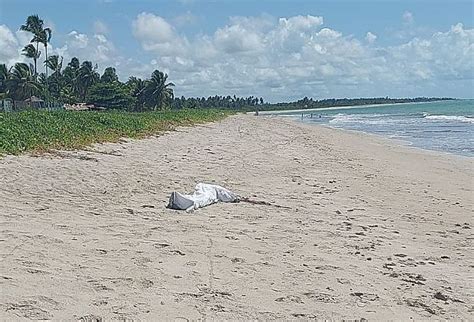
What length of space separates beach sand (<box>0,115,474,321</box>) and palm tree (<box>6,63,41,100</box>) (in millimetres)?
58095

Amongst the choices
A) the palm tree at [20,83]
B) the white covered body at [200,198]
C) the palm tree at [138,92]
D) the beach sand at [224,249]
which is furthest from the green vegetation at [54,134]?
the palm tree at [138,92]

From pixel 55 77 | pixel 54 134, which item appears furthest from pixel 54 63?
pixel 54 134

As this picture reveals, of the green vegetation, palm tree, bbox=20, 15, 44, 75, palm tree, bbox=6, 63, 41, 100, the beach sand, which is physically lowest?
the beach sand

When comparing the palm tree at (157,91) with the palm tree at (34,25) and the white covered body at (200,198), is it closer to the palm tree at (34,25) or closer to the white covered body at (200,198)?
the palm tree at (34,25)

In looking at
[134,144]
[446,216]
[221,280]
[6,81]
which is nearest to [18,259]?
[221,280]

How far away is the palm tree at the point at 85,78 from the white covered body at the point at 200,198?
77956mm

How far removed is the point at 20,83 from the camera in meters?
65.8

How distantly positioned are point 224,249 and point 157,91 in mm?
72960

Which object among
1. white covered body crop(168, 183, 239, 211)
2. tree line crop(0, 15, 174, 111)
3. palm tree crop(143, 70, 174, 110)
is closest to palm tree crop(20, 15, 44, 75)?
tree line crop(0, 15, 174, 111)

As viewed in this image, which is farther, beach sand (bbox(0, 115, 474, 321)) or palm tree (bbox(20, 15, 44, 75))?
palm tree (bbox(20, 15, 44, 75))

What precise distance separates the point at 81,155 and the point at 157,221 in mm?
6815

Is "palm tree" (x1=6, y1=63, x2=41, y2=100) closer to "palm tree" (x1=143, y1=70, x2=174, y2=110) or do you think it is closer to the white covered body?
"palm tree" (x1=143, y1=70, x2=174, y2=110)

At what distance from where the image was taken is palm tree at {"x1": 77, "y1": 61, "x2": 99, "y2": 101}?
83.2m

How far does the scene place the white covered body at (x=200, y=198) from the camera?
8.18 metres
